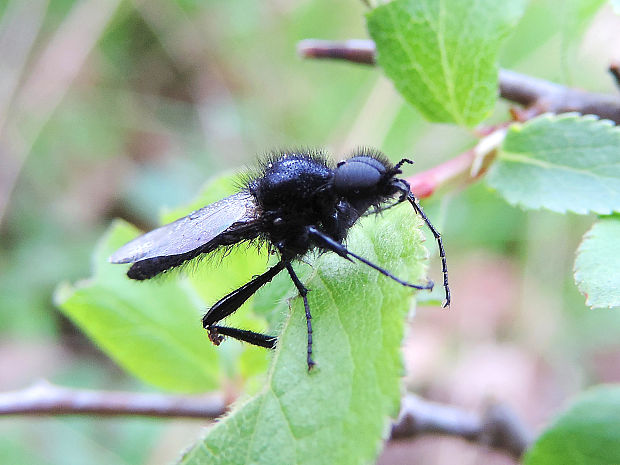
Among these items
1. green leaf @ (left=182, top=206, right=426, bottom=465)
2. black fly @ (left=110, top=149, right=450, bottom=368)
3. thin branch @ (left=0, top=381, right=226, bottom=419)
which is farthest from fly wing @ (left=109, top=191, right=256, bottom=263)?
green leaf @ (left=182, top=206, right=426, bottom=465)

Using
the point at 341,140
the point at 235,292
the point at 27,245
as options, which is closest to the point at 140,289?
the point at 235,292

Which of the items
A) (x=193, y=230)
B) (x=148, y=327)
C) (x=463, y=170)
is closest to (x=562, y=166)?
(x=463, y=170)

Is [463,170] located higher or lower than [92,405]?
higher

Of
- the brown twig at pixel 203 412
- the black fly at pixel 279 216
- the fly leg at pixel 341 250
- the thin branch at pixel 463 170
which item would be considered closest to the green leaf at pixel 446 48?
the thin branch at pixel 463 170

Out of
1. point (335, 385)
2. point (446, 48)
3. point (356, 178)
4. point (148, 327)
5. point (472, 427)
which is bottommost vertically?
point (472, 427)

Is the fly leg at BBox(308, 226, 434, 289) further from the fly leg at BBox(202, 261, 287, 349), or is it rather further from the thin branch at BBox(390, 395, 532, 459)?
the thin branch at BBox(390, 395, 532, 459)

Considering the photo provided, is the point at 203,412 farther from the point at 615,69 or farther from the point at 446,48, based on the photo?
the point at 615,69

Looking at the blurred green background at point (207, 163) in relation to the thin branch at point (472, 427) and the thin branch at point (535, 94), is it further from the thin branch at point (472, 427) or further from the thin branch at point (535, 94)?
the thin branch at point (472, 427)

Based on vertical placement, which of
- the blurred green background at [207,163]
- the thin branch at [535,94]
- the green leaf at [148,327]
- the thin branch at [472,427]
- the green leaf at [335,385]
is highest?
the green leaf at [335,385]

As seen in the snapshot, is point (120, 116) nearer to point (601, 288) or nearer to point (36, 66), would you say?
point (36, 66)
